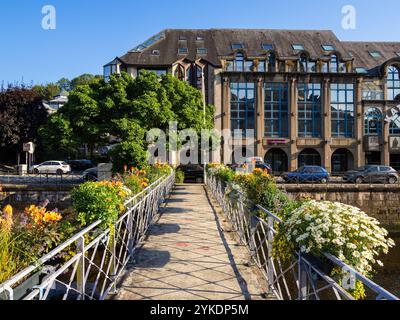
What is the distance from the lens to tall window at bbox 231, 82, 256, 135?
3491 cm

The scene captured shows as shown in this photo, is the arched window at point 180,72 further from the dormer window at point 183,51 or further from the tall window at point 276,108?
the tall window at point 276,108

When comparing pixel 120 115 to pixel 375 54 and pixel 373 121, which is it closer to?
pixel 373 121

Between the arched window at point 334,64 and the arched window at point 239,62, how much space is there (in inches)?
343

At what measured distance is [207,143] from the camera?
23.6 metres

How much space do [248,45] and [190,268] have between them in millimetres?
34493

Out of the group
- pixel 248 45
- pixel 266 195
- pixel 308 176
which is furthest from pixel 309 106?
pixel 266 195

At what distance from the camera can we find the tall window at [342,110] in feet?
116

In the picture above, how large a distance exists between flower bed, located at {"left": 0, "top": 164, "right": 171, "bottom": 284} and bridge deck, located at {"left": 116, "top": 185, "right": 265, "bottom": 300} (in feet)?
3.20

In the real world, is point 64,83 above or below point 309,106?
above

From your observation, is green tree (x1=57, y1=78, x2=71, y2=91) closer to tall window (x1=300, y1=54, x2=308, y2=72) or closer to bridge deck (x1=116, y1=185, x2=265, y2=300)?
tall window (x1=300, y1=54, x2=308, y2=72)

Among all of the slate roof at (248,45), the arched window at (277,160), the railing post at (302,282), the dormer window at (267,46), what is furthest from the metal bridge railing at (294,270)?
the dormer window at (267,46)

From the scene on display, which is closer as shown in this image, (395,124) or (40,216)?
(40,216)

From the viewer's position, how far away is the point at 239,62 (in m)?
35.0
